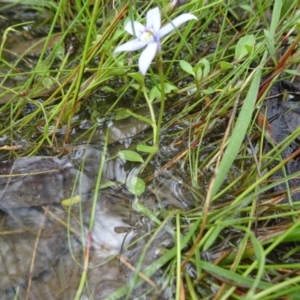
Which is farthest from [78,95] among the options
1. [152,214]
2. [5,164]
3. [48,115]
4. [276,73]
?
[276,73]

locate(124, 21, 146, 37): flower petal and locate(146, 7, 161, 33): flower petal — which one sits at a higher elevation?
locate(146, 7, 161, 33): flower petal

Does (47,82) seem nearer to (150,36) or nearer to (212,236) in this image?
(150,36)

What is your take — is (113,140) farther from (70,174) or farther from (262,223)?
(262,223)

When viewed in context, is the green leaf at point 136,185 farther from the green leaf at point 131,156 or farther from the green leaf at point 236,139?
the green leaf at point 236,139

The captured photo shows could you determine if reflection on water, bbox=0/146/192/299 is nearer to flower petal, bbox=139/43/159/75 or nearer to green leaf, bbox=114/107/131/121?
green leaf, bbox=114/107/131/121

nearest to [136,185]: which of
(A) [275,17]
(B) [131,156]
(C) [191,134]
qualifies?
(B) [131,156]

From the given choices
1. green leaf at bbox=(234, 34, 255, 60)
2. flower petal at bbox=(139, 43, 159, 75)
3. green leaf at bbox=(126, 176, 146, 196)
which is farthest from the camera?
green leaf at bbox=(234, 34, 255, 60)

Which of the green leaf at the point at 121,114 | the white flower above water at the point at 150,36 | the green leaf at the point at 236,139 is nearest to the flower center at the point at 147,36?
the white flower above water at the point at 150,36

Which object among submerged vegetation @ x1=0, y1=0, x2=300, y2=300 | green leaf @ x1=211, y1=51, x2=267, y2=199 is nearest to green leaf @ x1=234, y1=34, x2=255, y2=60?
submerged vegetation @ x1=0, y1=0, x2=300, y2=300

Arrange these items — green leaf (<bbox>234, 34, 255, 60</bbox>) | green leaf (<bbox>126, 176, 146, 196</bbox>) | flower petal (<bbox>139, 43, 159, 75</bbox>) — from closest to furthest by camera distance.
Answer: flower petal (<bbox>139, 43, 159, 75</bbox>), green leaf (<bbox>126, 176, 146, 196</bbox>), green leaf (<bbox>234, 34, 255, 60</bbox>)
